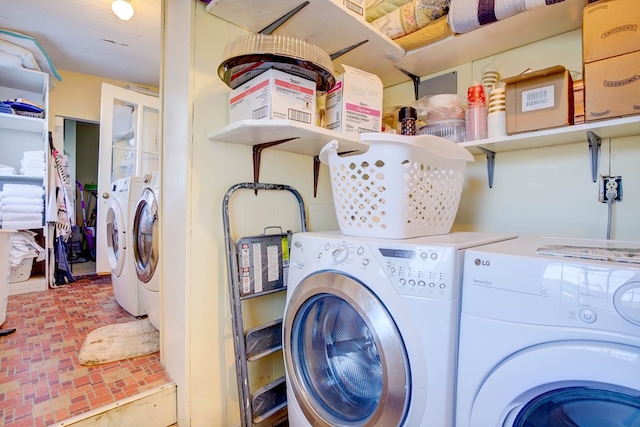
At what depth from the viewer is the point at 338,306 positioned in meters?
1.08

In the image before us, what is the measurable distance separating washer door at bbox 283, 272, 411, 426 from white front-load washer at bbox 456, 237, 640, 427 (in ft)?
0.58

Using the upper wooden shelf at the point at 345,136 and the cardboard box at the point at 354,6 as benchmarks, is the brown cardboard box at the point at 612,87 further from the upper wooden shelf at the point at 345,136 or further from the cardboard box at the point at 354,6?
the cardboard box at the point at 354,6

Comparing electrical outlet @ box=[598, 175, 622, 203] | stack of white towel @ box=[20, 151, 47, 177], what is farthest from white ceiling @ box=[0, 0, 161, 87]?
electrical outlet @ box=[598, 175, 622, 203]

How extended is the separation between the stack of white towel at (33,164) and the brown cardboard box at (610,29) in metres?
4.00

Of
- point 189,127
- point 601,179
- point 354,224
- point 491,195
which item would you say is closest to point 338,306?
point 354,224

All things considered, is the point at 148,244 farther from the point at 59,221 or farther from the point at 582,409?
the point at 582,409

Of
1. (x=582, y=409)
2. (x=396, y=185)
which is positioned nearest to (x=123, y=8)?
(x=396, y=185)

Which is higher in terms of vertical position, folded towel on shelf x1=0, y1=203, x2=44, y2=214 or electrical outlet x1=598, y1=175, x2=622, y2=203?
electrical outlet x1=598, y1=175, x2=622, y2=203

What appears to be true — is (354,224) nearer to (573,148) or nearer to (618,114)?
(618,114)

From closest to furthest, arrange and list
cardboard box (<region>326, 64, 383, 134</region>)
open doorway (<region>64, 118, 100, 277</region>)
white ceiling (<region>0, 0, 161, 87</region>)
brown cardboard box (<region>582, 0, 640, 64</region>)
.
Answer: brown cardboard box (<region>582, 0, 640, 64</region>)
cardboard box (<region>326, 64, 383, 134</region>)
white ceiling (<region>0, 0, 161, 87</region>)
open doorway (<region>64, 118, 100, 277</region>)

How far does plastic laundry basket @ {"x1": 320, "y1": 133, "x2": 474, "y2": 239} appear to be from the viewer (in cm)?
104

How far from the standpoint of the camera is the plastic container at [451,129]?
1.50m

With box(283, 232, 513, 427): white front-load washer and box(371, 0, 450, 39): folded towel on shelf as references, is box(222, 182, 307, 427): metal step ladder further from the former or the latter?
box(371, 0, 450, 39): folded towel on shelf

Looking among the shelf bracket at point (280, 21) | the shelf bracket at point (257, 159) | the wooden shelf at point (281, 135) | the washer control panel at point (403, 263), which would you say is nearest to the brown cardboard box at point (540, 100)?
the wooden shelf at point (281, 135)
